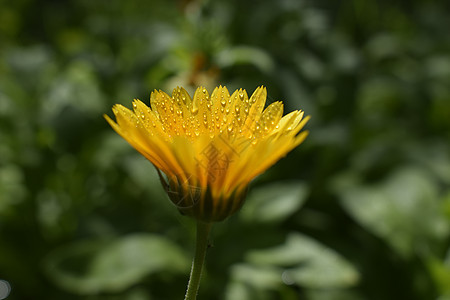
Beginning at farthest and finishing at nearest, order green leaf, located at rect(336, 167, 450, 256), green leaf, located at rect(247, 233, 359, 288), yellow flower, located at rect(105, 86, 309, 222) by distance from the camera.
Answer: green leaf, located at rect(336, 167, 450, 256) → green leaf, located at rect(247, 233, 359, 288) → yellow flower, located at rect(105, 86, 309, 222)

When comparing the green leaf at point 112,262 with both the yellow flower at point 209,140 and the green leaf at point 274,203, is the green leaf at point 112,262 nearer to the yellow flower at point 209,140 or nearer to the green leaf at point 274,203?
the green leaf at point 274,203

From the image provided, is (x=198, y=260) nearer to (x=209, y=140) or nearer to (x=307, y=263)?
(x=209, y=140)

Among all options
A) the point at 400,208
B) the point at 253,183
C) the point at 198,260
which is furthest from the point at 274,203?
the point at 198,260

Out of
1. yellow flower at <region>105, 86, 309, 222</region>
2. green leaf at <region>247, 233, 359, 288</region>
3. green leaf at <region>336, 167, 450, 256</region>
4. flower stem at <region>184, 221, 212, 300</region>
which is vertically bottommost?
flower stem at <region>184, 221, 212, 300</region>

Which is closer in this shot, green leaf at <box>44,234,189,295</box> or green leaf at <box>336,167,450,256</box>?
green leaf at <box>44,234,189,295</box>

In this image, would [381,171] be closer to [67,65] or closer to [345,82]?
[345,82]

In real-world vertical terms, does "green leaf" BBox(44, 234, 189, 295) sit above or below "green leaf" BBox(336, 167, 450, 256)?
below

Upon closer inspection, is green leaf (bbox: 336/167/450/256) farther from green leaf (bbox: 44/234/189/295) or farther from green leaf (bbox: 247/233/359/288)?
green leaf (bbox: 44/234/189/295)

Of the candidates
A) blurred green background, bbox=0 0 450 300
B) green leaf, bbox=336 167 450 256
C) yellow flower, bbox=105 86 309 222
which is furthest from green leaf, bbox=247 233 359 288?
yellow flower, bbox=105 86 309 222

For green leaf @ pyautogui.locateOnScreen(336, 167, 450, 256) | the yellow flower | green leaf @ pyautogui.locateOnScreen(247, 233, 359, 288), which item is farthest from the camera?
green leaf @ pyautogui.locateOnScreen(336, 167, 450, 256)
